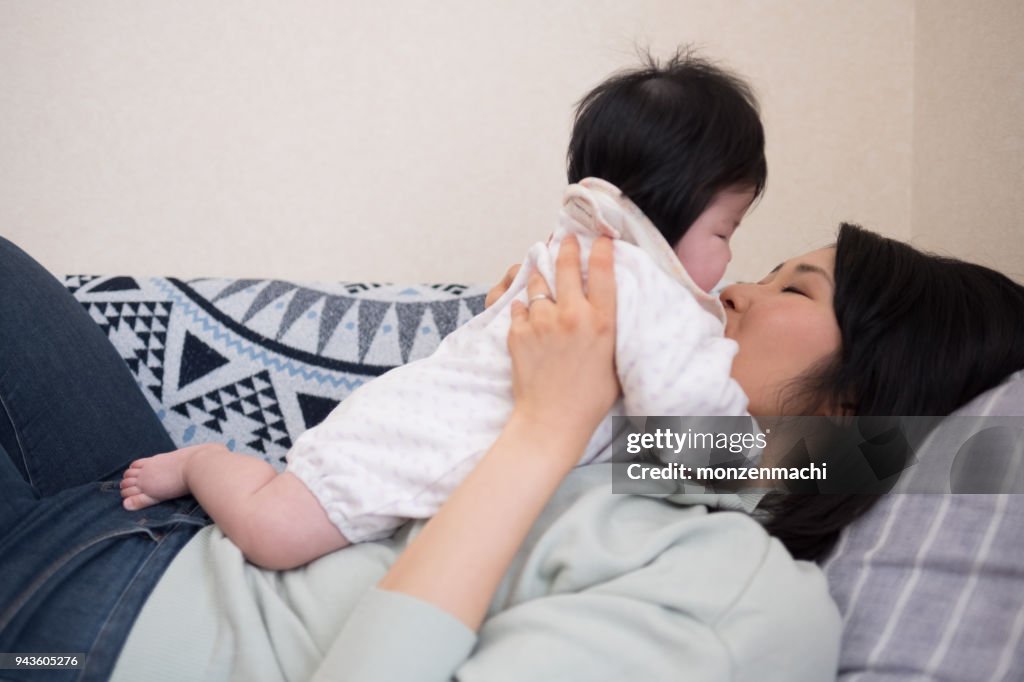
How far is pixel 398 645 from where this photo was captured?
663 millimetres

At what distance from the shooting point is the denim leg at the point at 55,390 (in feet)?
3.44

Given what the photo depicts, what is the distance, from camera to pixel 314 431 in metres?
0.97

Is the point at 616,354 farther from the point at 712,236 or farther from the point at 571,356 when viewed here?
the point at 712,236

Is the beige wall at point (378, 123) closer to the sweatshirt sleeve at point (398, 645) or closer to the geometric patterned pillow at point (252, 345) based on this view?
the geometric patterned pillow at point (252, 345)

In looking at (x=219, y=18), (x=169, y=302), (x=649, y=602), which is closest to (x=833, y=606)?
(x=649, y=602)

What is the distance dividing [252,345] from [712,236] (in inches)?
39.4

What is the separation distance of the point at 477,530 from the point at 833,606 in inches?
16.1

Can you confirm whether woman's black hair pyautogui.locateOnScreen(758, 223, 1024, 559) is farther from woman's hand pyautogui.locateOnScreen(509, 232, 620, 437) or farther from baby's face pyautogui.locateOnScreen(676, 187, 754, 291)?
woman's hand pyautogui.locateOnScreen(509, 232, 620, 437)

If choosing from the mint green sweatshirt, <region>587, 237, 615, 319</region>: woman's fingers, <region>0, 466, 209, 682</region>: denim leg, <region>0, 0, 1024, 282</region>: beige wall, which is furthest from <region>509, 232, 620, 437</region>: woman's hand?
<region>0, 0, 1024, 282</region>: beige wall

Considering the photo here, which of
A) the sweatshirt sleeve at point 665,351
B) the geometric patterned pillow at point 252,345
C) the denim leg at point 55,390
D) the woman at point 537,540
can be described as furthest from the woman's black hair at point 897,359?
the denim leg at point 55,390

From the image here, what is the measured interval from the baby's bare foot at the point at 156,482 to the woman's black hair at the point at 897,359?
84 cm

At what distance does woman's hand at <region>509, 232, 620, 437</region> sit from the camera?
0.80 m

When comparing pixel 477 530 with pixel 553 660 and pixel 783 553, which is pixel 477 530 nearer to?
pixel 553 660

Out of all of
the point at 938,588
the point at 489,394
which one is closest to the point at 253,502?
the point at 489,394
